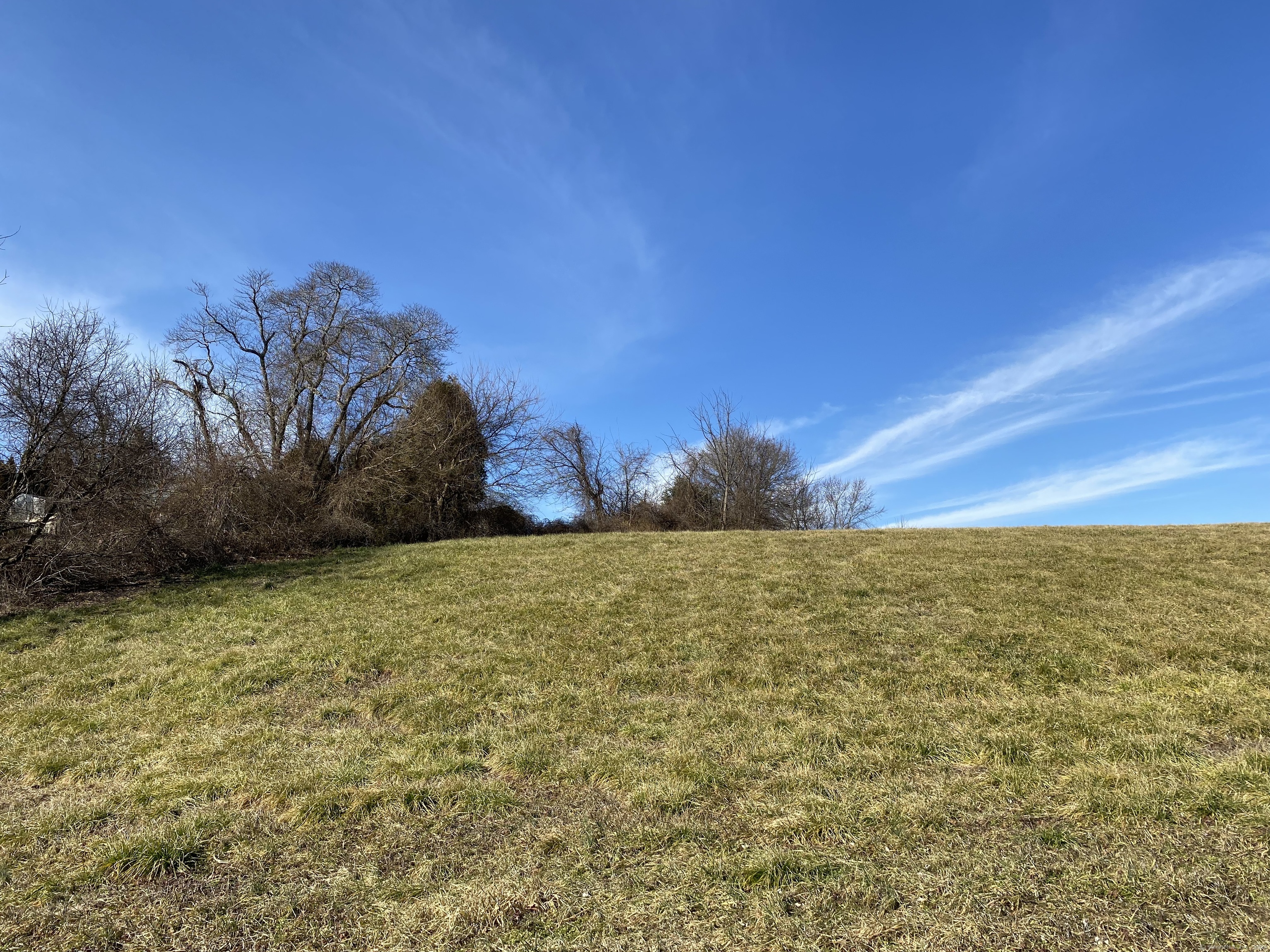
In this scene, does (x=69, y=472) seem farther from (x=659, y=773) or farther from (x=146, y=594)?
(x=659, y=773)

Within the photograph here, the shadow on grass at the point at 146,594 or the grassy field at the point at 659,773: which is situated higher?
the shadow on grass at the point at 146,594

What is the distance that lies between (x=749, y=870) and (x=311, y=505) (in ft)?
60.2

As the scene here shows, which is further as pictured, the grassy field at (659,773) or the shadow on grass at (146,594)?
the shadow on grass at (146,594)

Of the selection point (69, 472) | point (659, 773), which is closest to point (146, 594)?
point (69, 472)

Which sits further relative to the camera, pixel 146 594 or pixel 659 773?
pixel 146 594

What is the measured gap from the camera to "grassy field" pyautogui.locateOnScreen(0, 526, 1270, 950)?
284 cm

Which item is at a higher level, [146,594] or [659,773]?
[146,594]

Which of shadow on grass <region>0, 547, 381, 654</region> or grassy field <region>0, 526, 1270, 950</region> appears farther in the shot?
shadow on grass <region>0, 547, 381, 654</region>

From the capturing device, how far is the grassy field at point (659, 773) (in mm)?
2836

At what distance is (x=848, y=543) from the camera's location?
13680 millimetres

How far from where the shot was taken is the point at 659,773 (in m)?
4.21

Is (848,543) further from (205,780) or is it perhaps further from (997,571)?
(205,780)

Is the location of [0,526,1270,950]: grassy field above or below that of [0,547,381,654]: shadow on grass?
below

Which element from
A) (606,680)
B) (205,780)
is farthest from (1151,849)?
(205,780)
